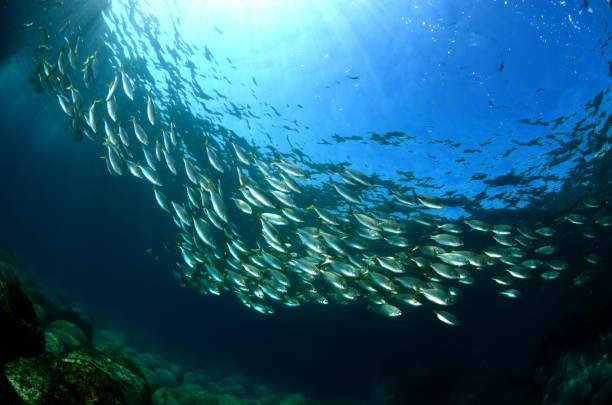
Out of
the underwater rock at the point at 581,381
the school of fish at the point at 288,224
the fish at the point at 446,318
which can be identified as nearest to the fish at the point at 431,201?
the school of fish at the point at 288,224

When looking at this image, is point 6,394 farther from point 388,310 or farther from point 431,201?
point 388,310

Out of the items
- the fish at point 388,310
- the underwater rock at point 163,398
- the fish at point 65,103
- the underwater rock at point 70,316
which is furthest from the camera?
the underwater rock at point 70,316

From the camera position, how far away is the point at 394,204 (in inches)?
633

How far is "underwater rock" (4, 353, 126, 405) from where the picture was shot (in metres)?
2.29

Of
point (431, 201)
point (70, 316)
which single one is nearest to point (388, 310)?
point (431, 201)

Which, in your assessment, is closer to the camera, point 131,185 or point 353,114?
point 353,114

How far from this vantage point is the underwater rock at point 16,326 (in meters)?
2.75

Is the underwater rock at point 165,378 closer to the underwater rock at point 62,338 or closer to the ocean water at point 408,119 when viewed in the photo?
the ocean water at point 408,119

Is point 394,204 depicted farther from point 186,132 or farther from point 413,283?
point 186,132

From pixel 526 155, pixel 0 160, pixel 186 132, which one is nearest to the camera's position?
pixel 526 155

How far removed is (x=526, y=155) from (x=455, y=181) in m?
2.93

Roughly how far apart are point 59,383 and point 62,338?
6.45 meters

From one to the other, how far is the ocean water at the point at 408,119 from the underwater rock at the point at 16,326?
A: 5000 mm

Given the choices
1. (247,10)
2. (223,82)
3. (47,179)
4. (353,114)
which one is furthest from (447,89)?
(47,179)
